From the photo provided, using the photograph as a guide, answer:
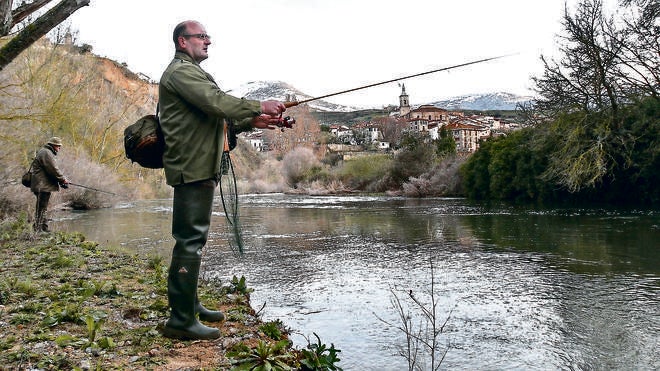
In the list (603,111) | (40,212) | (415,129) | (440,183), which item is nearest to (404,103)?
(415,129)

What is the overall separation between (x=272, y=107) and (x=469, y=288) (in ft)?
12.2

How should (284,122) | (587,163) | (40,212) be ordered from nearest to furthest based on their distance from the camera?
1. (284,122)
2. (40,212)
3. (587,163)

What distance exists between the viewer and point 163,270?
7.07 metres

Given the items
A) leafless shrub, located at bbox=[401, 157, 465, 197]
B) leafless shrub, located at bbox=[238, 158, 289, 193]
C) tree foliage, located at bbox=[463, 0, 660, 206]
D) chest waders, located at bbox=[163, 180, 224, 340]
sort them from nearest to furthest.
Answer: chest waders, located at bbox=[163, 180, 224, 340] < tree foliage, located at bbox=[463, 0, 660, 206] < leafless shrub, located at bbox=[401, 157, 465, 197] < leafless shrub, located at bbox=[238, 158, 289, 193]

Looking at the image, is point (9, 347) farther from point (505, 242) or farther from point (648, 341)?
point (505, 242)

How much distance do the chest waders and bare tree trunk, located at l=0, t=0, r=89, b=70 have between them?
205 centimetres

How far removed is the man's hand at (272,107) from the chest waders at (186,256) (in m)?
0.63

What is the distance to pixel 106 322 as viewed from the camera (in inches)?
166

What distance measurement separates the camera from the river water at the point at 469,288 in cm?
422

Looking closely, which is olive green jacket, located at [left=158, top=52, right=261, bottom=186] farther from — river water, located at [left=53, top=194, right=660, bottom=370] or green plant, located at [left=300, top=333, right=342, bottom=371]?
river water, located at [left=53, top=194, right=660, bottom=370]

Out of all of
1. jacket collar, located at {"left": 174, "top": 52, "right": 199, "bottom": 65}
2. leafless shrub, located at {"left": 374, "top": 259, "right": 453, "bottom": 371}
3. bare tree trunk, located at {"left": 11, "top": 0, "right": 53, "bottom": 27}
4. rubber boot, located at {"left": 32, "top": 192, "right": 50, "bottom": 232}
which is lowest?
leafless shrub, located at {"left": 374, "top": 259, "right": 453, "bottom": 371}

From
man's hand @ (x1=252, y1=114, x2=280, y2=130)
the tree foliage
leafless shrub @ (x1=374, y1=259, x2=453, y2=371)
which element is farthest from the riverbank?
the tree foliage

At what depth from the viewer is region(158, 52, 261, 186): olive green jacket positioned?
363cm

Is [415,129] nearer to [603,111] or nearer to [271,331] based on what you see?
[603,111]
